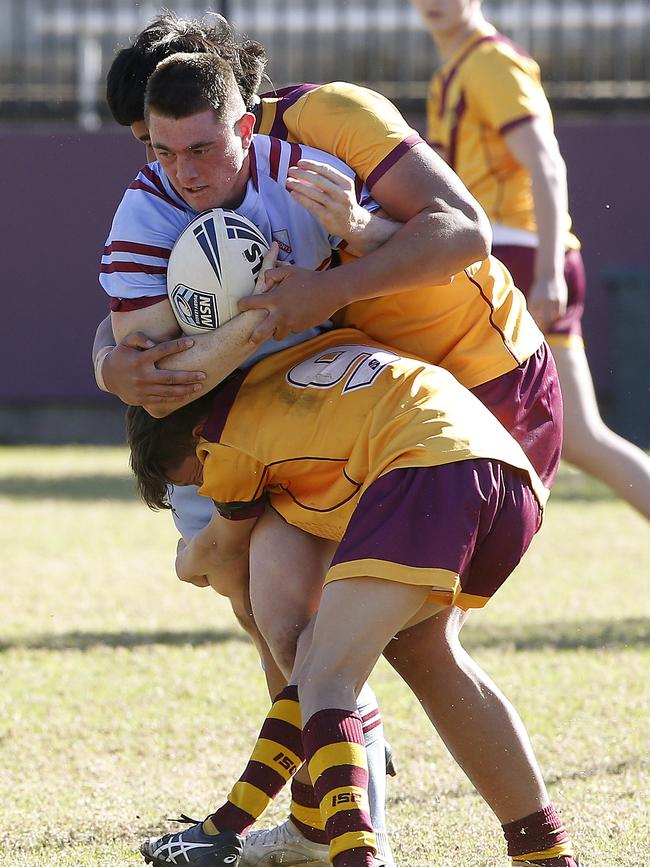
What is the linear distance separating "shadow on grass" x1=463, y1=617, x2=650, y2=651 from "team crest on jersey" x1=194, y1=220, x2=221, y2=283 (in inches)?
105

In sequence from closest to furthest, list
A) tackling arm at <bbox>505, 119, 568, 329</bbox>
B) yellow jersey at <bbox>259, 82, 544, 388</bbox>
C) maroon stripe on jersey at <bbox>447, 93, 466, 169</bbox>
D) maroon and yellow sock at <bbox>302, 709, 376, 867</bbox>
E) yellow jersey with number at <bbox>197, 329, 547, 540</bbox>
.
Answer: maroon and yellow sock at <bbox>302, 709, 376, 867</bbox> < yellow jersey with number at <bbox>197, 329, 547, 540</bbox> < yellow jersey at <bbox>259, 82, 544, 388</bbox> < tackling arm at <bbox>505, 119, 568, 329</bbox> < maroon stripe on jersey at <bbox>447, 93, 466, 169</bbox>

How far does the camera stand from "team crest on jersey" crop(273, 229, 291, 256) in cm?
292

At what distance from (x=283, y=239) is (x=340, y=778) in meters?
1.08

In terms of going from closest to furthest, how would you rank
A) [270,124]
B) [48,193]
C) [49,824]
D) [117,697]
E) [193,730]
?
[270,124] < [49,824] < [193,730] < [117,697] < [48,193]

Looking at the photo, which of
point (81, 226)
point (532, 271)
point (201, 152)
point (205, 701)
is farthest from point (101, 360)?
point (81, 226)

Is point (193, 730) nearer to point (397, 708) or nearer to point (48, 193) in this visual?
point (397, 708)

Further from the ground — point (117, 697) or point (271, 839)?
point (271, 839)

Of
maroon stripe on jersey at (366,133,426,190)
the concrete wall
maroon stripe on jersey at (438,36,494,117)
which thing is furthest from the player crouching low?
the concrete wall

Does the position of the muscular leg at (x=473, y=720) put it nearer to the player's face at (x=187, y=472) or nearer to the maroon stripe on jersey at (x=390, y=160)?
the player's face at (x=187, y=472)

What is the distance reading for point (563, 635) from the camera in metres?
5.37

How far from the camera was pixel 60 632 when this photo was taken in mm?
5488

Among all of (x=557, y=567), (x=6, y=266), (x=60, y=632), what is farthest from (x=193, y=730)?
(x=6, y=266)

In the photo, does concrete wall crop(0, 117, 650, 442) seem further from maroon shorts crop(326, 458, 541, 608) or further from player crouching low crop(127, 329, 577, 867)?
maroon shorts crop(326, 458, 541, 608)

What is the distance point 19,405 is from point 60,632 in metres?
6.89
